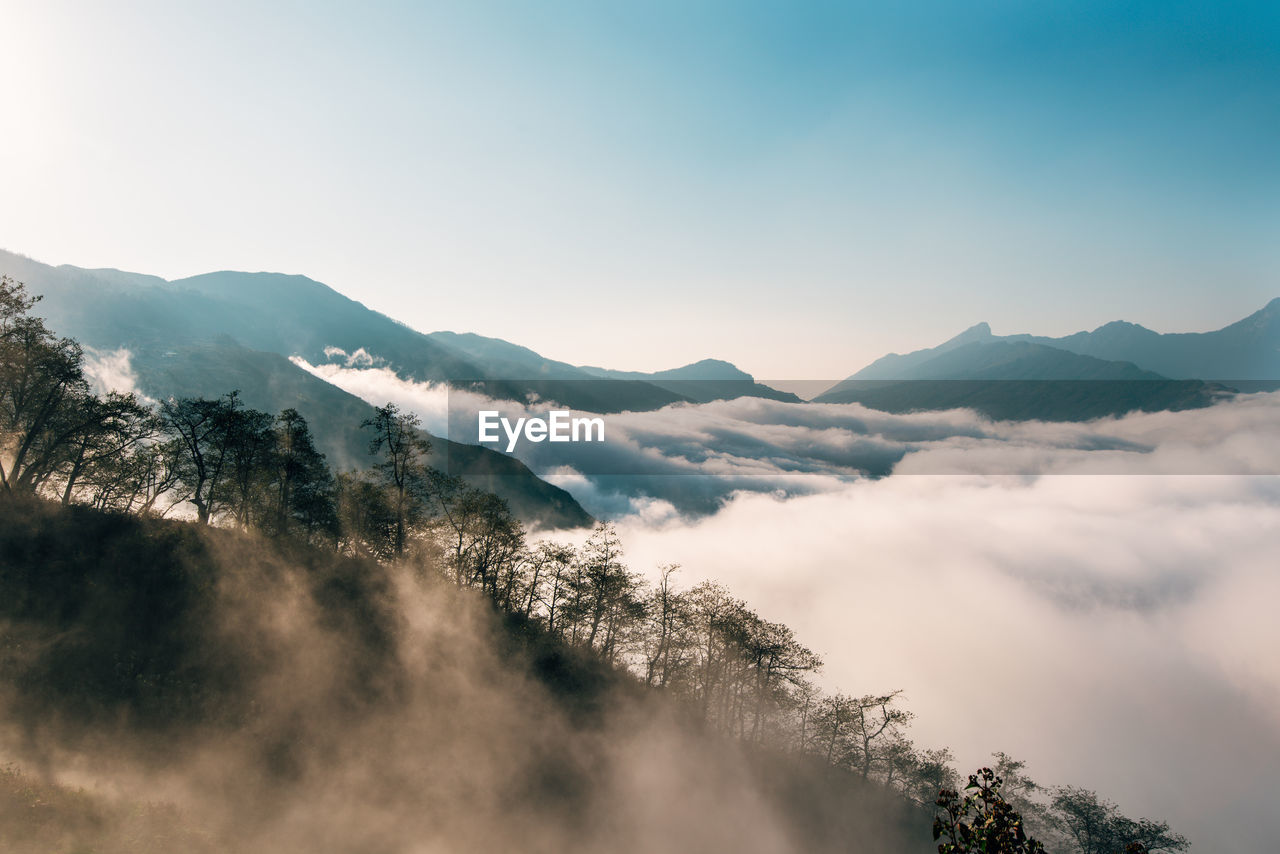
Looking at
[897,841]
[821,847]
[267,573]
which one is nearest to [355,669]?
[267,573]

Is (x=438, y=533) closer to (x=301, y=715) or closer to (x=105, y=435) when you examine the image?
(x=301, y=715)

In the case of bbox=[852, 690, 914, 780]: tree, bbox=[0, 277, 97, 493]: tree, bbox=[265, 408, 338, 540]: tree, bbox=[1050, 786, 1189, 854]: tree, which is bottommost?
bbox=[1050, 786, 1189, 854]: tree

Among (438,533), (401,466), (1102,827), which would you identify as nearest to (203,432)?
(401,466)

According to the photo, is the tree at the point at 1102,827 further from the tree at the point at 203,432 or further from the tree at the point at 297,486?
the tree at the point at 203,432

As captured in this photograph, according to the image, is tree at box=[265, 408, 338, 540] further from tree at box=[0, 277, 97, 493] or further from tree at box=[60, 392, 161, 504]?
tree at box=[0, 277, 97, 493]

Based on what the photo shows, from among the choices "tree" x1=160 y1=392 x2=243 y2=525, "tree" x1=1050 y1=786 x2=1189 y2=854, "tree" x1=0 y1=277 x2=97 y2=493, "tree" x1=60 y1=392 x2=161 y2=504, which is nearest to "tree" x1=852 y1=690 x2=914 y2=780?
"tree" x1=1050 y1=786 x2=1189 y2=854

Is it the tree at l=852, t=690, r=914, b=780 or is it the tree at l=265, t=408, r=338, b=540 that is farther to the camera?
the tree at l=852, t=690, r=914, b=780
